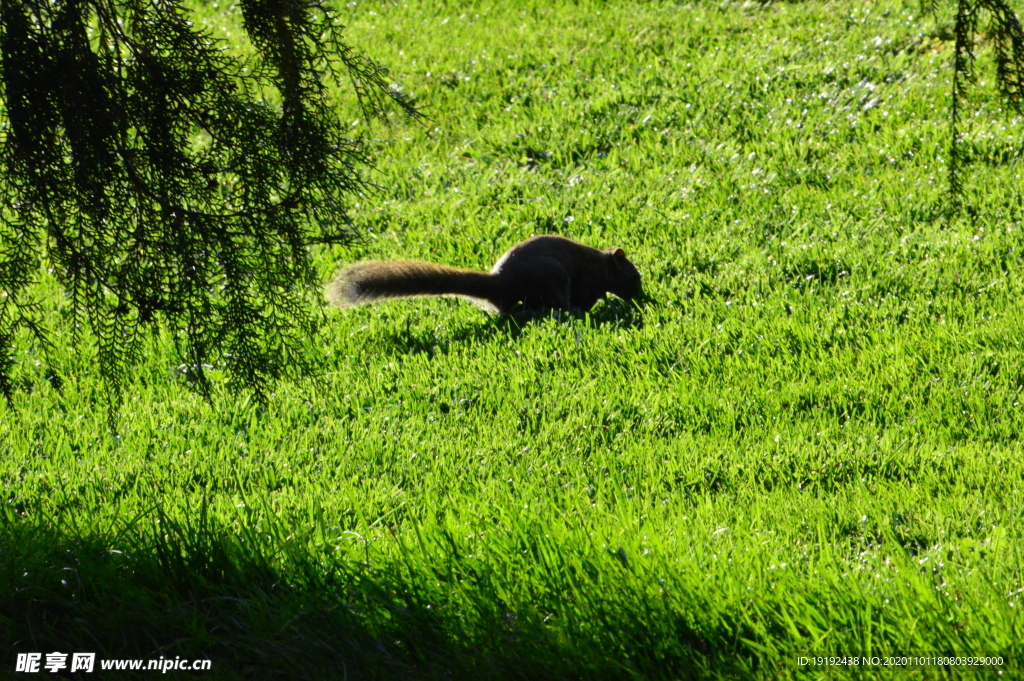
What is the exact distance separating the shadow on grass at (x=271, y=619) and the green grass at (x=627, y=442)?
0.01 metres

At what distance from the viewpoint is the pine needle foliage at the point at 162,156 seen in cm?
332

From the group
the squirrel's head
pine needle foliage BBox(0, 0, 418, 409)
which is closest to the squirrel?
the squirrel's head

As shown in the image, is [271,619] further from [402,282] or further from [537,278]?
[537,278]

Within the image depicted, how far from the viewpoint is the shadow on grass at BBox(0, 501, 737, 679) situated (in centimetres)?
321

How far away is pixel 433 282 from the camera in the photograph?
6.79m

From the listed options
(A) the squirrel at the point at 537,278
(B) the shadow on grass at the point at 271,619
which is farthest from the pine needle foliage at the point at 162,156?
(A) the squirrel at the point at 537,278

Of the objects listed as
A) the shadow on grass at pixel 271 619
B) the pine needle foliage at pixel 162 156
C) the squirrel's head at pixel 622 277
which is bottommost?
the shadow on grass at pixel 271 619

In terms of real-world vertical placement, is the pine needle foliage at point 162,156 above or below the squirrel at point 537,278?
above

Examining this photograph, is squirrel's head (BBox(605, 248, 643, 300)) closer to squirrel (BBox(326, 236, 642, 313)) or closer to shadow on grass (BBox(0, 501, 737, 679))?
squirrel (BBox(326, 236, 642, 313))

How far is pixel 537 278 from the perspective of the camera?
715 cm

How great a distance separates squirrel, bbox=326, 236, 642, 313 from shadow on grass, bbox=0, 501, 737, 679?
117 inches

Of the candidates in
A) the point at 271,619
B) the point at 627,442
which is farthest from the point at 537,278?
the point at 271,619

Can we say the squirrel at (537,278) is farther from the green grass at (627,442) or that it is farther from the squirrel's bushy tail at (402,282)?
the green grass at (627,442)

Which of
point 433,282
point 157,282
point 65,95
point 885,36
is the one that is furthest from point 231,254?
point 885,36
